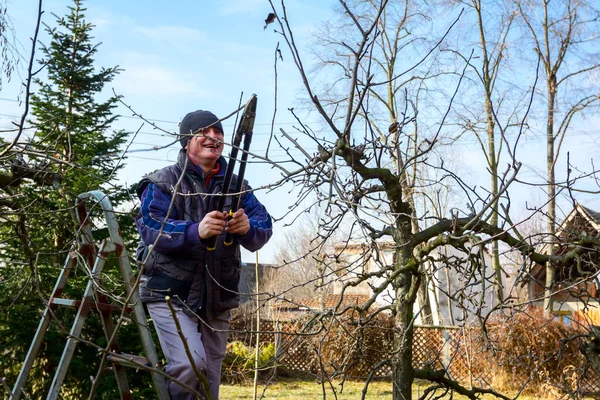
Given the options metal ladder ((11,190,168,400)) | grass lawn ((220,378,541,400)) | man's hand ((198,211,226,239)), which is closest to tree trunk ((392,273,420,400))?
man's hand ((198,211,226,239))

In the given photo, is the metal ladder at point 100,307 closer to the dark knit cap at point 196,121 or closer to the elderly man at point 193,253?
the elderly man at point 193,253

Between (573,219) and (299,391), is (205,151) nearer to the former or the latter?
(573,219)

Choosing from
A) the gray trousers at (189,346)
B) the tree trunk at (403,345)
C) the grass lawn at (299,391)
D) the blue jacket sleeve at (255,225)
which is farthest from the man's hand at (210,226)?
the grass lawn at (299,391)

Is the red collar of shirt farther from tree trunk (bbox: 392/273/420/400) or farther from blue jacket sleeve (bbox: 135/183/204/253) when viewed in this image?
tree trunk (bbox: 392/273/420/400)

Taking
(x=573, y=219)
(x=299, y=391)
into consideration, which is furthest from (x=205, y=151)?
(x=299, y=391)

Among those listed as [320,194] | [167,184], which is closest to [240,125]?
[320,194]

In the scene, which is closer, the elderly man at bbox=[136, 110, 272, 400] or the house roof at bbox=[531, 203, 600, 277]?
the elderly man at bbox=[136, 110, 272, 400]

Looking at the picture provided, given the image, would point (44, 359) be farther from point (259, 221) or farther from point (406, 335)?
point (406, 335)

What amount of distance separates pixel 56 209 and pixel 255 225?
3650mm

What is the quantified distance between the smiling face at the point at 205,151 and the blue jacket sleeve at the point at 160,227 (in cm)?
24

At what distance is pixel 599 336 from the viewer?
3.27 meters

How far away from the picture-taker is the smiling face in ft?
11.1

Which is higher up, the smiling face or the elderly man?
the smiling face

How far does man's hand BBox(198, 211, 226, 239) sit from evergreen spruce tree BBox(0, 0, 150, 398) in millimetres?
Result: 721
